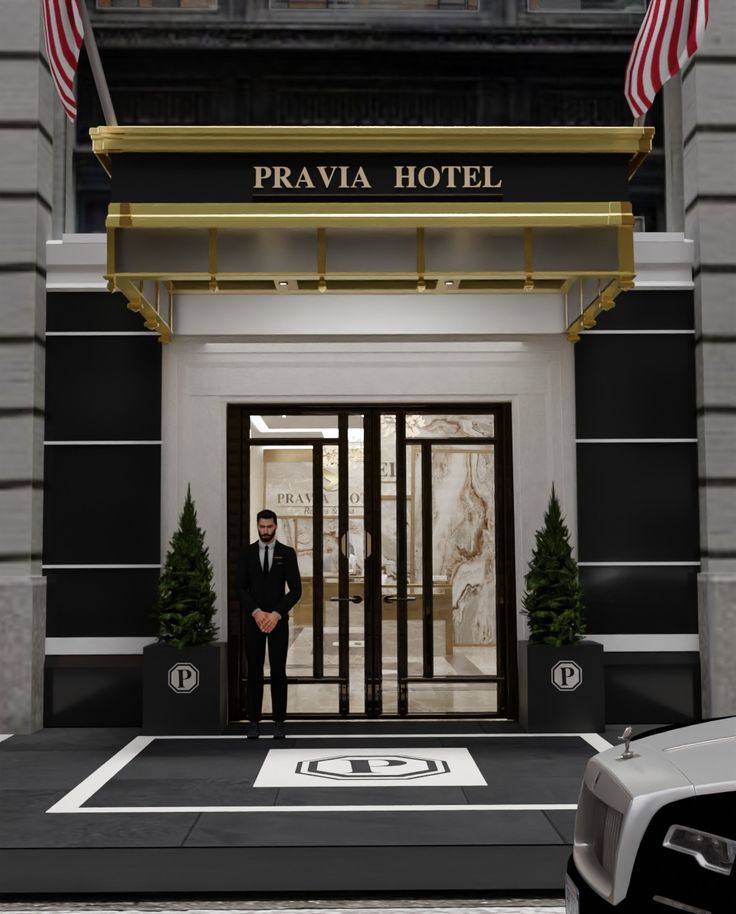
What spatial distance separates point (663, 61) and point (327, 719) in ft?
24.0

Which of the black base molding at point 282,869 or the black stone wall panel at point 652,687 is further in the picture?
the black stone wall panel at point 652,687

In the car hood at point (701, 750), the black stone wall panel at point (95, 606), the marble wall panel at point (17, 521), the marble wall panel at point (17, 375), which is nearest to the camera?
the car hood at point (701, 750)

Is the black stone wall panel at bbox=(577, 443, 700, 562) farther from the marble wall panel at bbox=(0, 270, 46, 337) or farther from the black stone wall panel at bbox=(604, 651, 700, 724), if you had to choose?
the marble wall panel at bbox=(0, 270, 46, 337)

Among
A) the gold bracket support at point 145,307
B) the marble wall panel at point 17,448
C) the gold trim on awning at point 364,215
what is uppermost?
the gold trim on awning at point 364,215

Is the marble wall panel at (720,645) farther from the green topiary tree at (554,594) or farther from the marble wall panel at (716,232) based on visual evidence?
the marble wall panel at (716,232)

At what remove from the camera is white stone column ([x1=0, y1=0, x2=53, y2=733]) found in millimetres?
10578

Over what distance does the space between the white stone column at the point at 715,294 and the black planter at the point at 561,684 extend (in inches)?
54.1

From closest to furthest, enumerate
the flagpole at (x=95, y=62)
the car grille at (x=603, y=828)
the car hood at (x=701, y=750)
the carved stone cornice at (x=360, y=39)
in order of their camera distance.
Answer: the car hood at (x=701, y=750) → the car grille at (x=603, y=828) → the flagpole at (x=95, y=62) → the carved stone cornice at (x=360, y=39)

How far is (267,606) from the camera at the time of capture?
10.5 m

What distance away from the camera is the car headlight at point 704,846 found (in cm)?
308

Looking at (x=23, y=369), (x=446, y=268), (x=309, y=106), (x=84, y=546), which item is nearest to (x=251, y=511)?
(x=84, y=546)

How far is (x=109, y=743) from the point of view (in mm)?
10078

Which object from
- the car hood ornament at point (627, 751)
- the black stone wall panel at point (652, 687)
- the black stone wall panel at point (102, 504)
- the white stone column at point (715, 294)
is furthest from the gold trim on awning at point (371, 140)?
the car hood ornament at point (627, 751)

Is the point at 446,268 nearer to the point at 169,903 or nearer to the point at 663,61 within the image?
the point at 663,61
